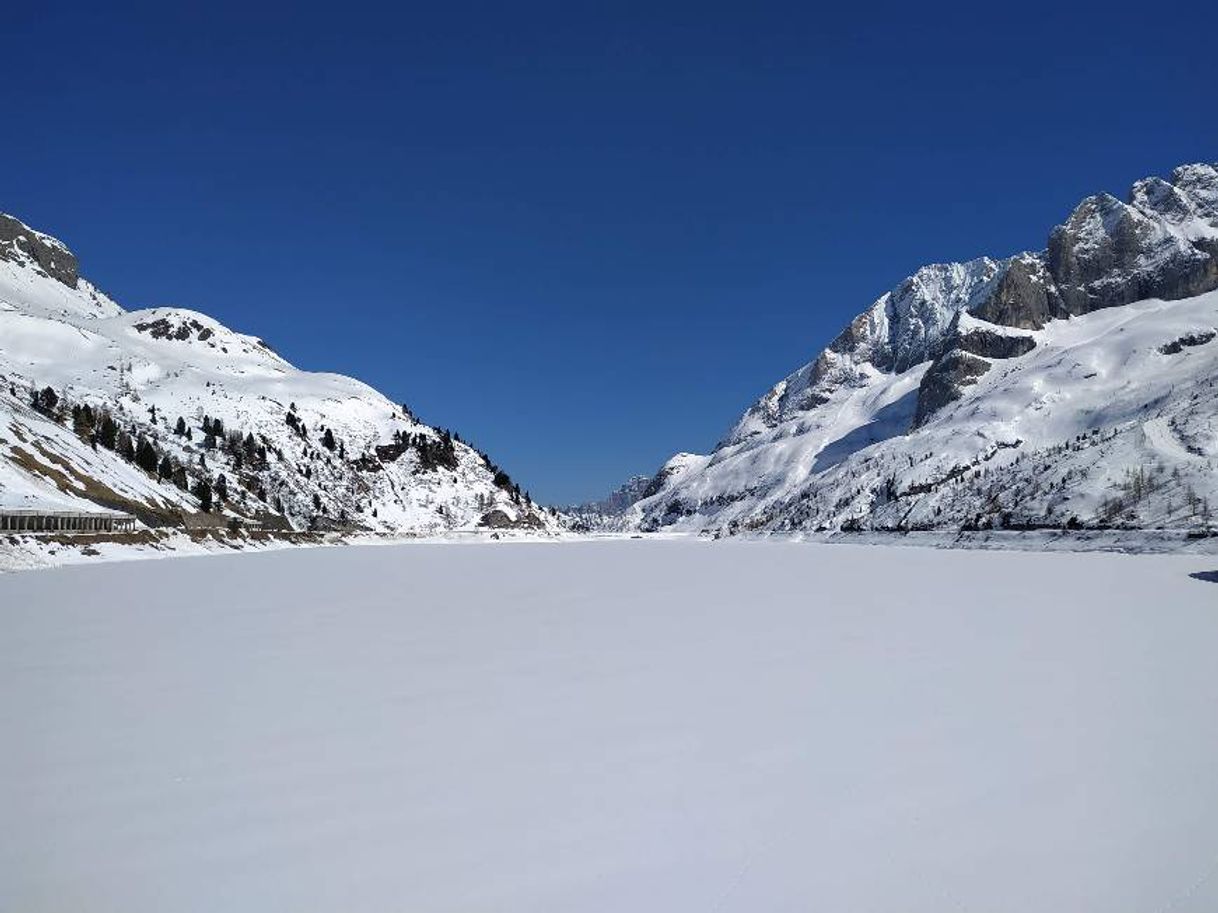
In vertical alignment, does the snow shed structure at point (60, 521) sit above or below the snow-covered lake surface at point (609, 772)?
above

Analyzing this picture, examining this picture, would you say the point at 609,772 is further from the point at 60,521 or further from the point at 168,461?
the point at 168,461

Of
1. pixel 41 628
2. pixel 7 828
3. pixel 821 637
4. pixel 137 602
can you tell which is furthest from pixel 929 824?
pixel 137 602

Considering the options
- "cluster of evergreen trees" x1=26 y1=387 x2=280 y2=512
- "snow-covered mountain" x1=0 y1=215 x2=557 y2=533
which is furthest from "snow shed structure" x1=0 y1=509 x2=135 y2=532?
"cluster of evergreen trees" x1=26 y1=387 x2=280 y2=512

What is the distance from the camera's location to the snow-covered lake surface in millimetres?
7219

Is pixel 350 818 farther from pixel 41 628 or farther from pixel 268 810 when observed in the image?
pixel 41 628

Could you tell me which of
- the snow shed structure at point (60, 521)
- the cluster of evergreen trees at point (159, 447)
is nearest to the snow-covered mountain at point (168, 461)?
the cluster of evergreen trees at point (159, 447)

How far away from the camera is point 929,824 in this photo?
8484 millimetres

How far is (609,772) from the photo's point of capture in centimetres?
Answer: 1023

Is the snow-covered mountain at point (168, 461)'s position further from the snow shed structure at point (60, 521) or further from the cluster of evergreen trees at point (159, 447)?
the snow shed structure at point (60, 521)

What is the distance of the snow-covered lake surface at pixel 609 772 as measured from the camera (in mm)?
7219

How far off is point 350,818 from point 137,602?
29.6 meters

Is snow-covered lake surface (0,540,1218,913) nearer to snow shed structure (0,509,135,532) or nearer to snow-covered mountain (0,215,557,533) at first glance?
snow shed structure (0,509,135,532)

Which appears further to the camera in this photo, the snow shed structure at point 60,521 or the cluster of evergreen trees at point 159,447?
the cluster of evergreen trees at point 159,447

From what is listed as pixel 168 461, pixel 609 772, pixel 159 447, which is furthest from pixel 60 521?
pixel 159 447
